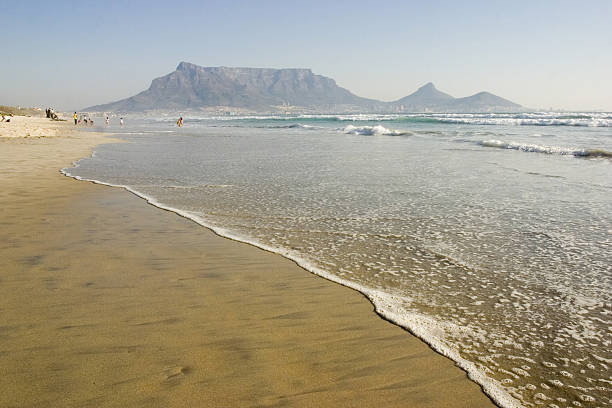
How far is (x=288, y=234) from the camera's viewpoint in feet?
19.8

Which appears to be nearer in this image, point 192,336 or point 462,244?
point 192,336

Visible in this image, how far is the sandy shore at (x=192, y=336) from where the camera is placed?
8.20 feet

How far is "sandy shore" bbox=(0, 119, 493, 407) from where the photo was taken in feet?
8.20

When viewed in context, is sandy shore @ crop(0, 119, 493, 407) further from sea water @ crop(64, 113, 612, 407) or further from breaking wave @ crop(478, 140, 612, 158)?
breaking wave @ crop(478, 140, 612, 158)

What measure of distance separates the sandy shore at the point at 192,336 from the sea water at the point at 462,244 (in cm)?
38

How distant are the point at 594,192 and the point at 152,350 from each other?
9816 mm

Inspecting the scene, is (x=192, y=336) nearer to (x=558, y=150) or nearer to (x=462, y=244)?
(x=462, y=244)

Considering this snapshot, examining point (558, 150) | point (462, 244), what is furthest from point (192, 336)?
point (558, 150)

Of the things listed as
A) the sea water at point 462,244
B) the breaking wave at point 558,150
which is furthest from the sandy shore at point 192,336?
the breaking wave at point 558,150

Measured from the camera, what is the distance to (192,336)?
3.13 metres

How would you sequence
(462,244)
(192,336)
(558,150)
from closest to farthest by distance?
(192,336), (462,244), (558,150)

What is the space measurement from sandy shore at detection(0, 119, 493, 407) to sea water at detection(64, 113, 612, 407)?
378mm

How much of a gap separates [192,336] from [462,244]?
12.4 feet

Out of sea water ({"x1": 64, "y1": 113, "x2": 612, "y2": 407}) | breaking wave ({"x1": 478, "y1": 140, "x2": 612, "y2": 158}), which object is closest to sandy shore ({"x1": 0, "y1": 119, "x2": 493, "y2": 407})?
sea water ({"x1": 64, "y1": 113, "x2": 612, "y2": 407})
